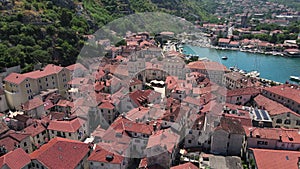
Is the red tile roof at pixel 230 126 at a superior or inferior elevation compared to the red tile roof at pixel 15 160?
superior

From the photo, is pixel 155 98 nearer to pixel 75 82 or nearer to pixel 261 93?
pixel 75 82

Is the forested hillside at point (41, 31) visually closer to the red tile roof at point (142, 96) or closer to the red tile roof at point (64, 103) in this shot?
the red tile roof at point (64, 103)

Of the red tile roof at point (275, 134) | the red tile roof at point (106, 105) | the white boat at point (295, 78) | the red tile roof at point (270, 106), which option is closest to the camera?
the red tile roof at point (275, 134)

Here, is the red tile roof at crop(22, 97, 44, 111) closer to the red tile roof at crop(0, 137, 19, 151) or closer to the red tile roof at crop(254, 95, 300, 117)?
the red tile roof at crop(0, 137, 19, 151)

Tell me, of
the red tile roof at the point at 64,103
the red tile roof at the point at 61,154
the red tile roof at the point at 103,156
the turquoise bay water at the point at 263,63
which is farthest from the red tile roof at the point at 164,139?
the turquoise bay water at the point at 263,63

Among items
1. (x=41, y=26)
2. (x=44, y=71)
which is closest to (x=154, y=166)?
(x=44, y=71)

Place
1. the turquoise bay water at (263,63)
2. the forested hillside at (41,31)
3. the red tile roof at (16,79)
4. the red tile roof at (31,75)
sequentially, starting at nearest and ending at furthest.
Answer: the red tile roof at (16,79) → the red tile roof at (31,75) → the forested hillside at (41,31) → the turquoise bay water at (263,63)

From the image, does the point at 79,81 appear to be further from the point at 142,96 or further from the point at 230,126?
the point at 230,126
